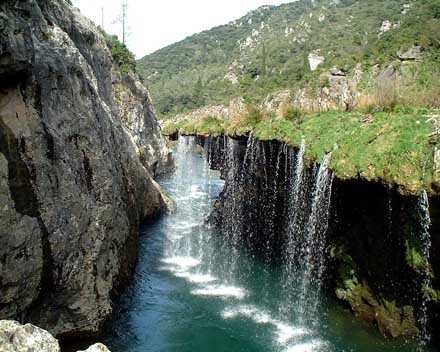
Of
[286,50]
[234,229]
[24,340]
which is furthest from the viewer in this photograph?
[286,50]

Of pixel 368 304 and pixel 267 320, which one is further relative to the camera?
pixel 267 320

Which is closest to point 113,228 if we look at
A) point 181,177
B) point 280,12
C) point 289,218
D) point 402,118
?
point 289,218

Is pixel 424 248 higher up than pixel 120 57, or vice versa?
pixel 120 57

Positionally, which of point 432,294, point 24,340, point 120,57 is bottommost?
point 432,294

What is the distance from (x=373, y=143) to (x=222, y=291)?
7.55m

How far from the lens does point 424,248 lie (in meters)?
11.2

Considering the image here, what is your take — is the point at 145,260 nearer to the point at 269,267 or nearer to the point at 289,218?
the point at 269,267

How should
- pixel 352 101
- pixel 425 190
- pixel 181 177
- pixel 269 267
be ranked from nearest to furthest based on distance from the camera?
pixel 425 190 < pixel 352 101 < pixel 269 267 < pixel 181 177

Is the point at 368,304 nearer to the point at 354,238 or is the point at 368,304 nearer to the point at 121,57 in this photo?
the point at 354,238

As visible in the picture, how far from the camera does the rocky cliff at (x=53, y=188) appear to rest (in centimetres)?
1066

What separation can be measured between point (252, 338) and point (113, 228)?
5696 millimetres

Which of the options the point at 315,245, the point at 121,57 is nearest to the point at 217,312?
the point at 315,245

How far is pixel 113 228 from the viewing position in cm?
1502

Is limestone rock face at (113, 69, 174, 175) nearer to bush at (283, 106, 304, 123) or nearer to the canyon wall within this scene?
the canyon wall
